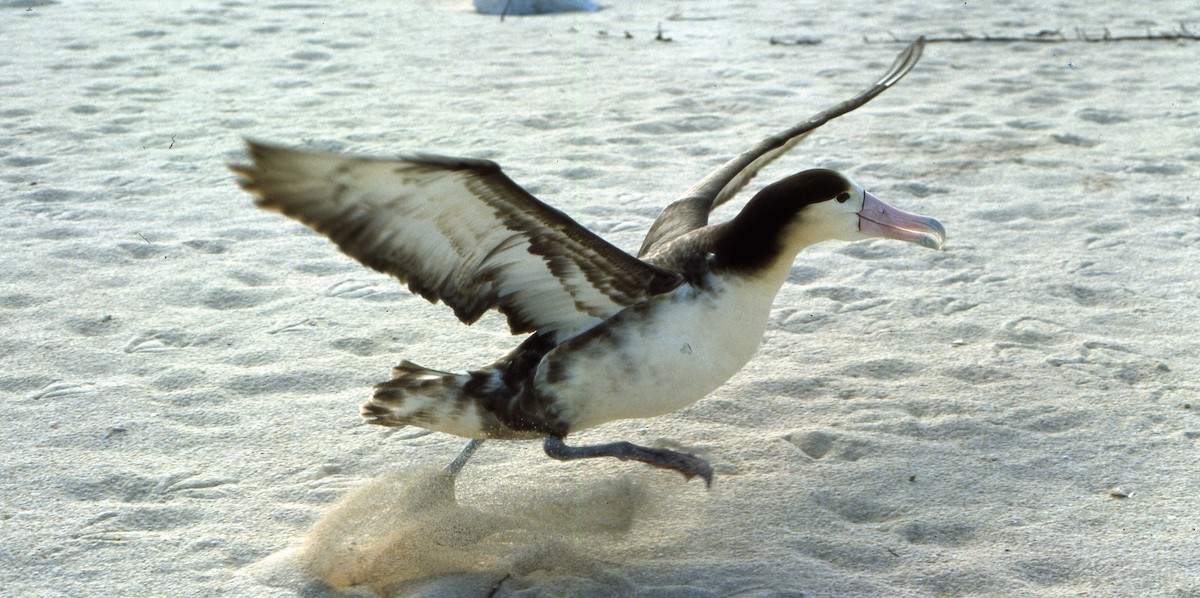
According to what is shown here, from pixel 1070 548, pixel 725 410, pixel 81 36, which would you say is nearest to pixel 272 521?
pixel 725 410

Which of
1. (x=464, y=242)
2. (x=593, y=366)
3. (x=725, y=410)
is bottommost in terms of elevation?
(x=725, y=410)

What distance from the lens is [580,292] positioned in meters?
3.50

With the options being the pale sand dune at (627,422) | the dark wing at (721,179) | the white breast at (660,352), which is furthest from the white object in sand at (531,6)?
the white breast at (660,352)

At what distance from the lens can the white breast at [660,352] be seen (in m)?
3.45

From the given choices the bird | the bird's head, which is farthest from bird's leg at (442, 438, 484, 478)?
the bird's head

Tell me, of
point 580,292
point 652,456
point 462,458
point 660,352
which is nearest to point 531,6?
point 462,458

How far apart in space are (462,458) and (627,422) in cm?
66

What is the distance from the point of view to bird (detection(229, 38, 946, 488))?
3.26m

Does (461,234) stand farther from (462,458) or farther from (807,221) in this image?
(807,221)

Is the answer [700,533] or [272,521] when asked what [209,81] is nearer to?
[272,521]

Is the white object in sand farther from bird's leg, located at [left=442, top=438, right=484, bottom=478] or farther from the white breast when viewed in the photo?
the white breast

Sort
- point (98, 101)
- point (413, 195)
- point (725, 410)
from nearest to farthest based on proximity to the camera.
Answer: point (413, 195) → point (725, 410) → point (98, 101)

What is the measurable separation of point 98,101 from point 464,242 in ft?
17.6

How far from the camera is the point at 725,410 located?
13.9 feet
